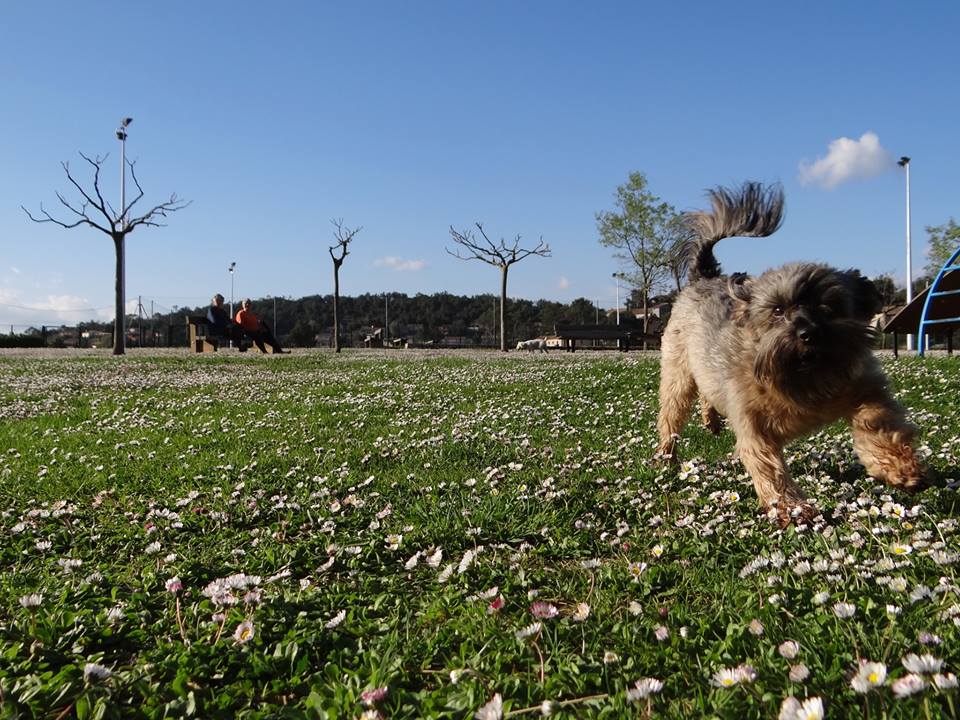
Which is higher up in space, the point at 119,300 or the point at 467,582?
the point at 119,300

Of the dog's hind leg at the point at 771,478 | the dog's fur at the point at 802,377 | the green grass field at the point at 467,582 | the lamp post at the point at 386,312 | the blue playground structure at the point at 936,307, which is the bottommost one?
the green grass field at the point at 467,582

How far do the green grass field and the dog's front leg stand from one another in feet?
0.54

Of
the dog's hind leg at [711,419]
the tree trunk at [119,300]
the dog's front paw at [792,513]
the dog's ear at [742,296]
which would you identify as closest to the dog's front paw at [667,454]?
the dog's hind leg at [711,419]

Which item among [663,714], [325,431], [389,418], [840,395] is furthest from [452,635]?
[389,418]

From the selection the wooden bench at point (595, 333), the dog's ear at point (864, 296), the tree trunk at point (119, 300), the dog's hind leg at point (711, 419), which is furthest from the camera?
the wooden bench at point (595, 333)

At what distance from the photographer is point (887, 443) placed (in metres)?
4.16

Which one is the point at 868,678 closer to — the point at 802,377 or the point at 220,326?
the point at 802,377

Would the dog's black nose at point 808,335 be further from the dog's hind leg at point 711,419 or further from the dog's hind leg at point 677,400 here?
the dog's hind leg at point 711,419

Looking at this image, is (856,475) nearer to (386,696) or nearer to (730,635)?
(730,635)

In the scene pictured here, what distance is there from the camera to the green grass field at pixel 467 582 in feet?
7.23

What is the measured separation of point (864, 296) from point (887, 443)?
115 cm

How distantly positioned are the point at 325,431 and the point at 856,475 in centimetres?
519

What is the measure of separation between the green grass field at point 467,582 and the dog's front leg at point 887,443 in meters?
0.17

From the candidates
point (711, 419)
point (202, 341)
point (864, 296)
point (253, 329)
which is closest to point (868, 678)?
point (864, 296)
